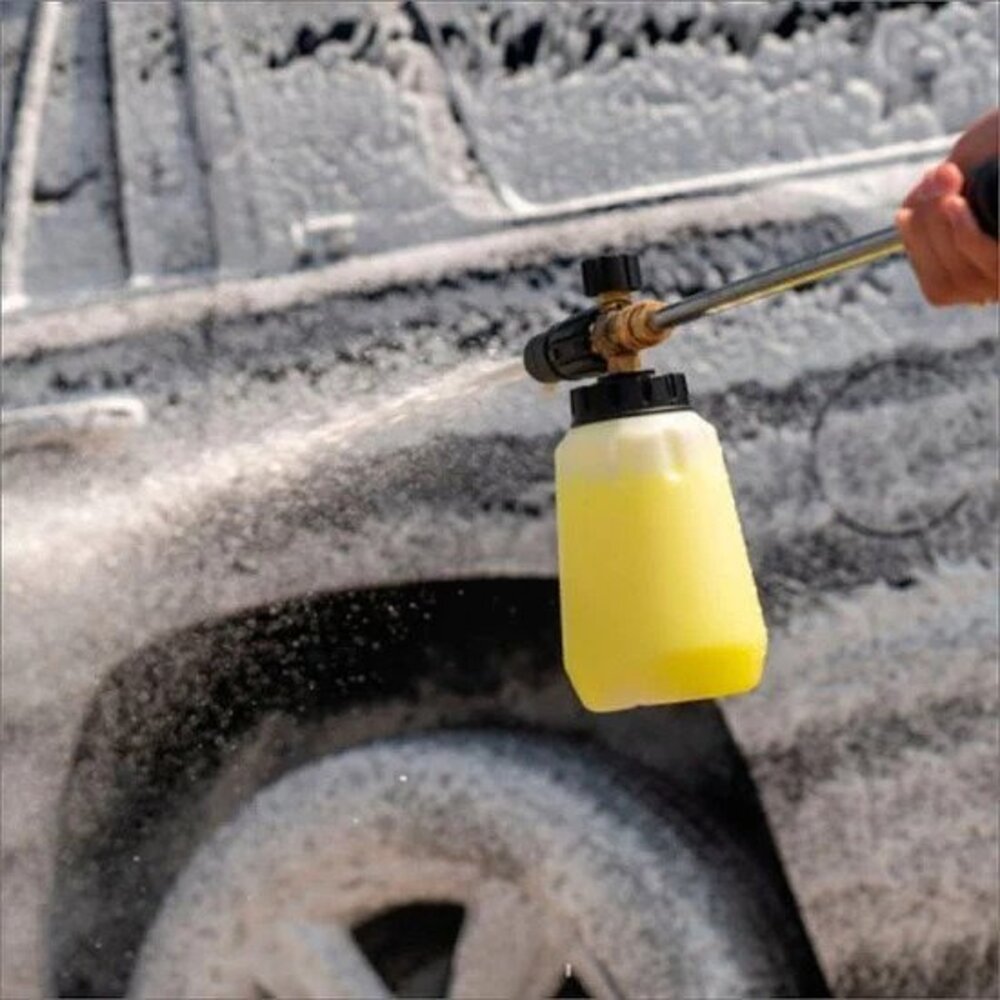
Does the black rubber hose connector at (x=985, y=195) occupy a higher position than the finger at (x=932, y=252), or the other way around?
the black rubber hose connector at (x=985, y=195)

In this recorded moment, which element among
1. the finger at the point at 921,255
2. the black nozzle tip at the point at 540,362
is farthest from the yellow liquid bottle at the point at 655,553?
the finger at the point at 921,255

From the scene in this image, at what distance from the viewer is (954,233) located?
1744 millimetres

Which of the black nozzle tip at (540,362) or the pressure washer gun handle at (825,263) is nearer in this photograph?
the pressure washer gun handle at (825,263)

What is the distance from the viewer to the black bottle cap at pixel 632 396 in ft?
6.63

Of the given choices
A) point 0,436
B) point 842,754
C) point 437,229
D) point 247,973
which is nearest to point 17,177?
point 0,436

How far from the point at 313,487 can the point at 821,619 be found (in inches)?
19.8

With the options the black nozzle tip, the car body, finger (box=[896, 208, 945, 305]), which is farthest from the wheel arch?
finger (box=[896, 208, 945, 305])

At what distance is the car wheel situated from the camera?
2531mm

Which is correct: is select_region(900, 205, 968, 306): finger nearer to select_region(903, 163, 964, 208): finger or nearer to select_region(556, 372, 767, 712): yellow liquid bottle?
select_region(903, 163, 964, 208): finger

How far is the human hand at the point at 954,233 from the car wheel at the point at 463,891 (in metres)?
0.90

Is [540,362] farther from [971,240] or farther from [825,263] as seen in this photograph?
[971,240]

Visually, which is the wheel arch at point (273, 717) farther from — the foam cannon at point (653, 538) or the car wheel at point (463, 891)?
the foam cannon at point (653, 538)

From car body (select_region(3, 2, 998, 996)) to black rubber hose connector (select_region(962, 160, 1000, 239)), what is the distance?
79cm

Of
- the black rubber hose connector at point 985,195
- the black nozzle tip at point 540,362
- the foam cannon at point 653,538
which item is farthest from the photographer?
the black nozzle tip at point 540,362
